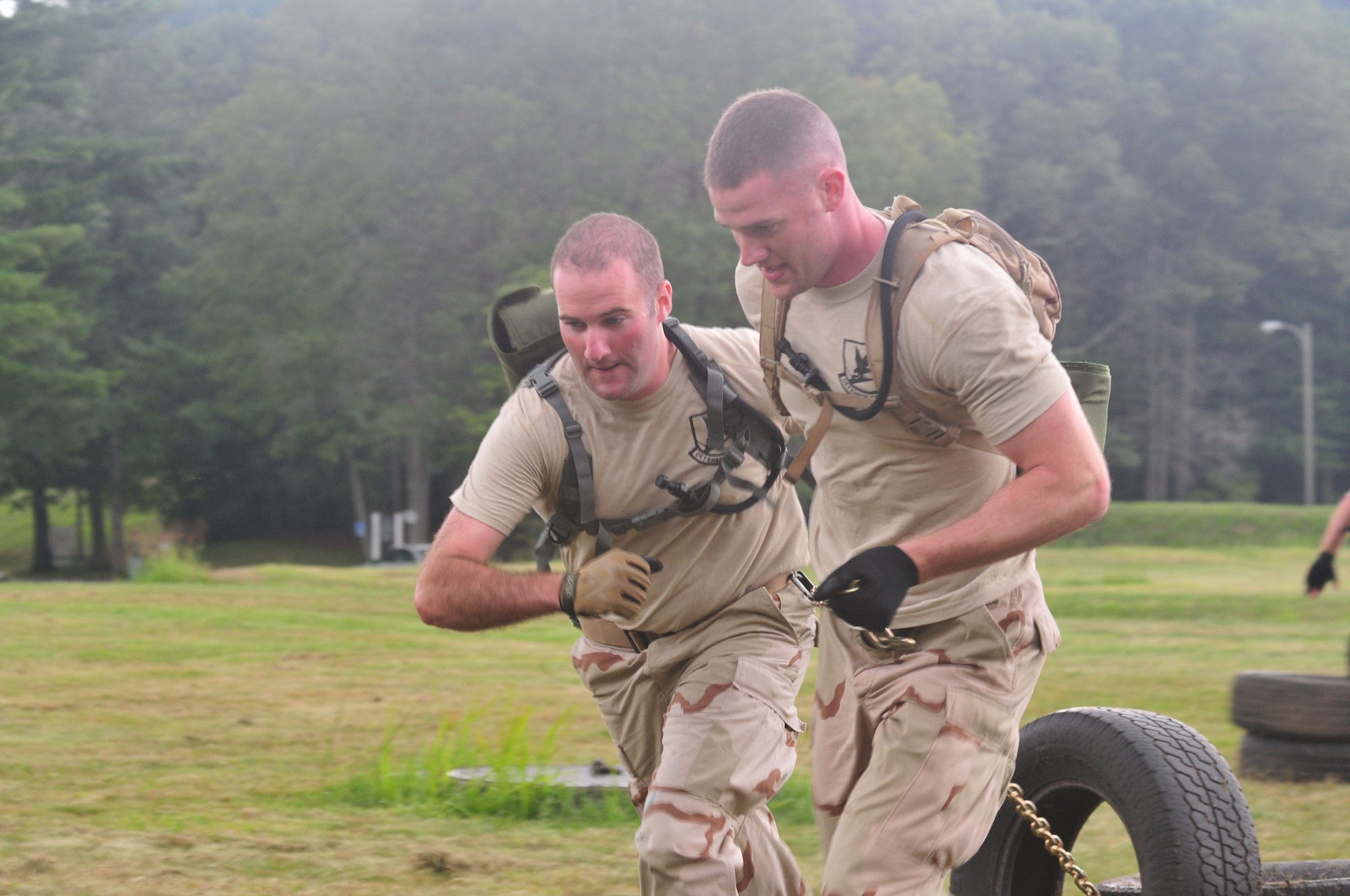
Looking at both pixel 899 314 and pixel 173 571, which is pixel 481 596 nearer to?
pixel 899 314

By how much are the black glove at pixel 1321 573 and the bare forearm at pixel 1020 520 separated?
191 inches

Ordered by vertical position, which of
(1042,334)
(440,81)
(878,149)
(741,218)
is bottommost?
(1042,334)

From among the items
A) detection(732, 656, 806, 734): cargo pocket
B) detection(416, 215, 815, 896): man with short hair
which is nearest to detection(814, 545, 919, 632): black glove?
detection(416, 215, 815, 896): man with short hair

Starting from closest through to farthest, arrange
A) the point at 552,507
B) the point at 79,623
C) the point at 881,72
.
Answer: the point at 552,507, the point at 79,623, the point at 881,72

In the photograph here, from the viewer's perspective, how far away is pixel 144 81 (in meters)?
67.9

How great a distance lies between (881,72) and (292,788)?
69.4 metres

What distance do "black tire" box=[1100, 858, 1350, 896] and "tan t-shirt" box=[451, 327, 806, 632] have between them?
1.31 m

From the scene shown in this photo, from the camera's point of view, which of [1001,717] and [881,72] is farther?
[881,72]

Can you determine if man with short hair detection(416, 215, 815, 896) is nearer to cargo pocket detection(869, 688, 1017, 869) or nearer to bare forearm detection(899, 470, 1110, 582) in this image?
cargo pocket detection(869, 688, 1017, 869)

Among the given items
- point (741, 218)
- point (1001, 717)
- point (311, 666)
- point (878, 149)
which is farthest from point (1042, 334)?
point (878, 149)

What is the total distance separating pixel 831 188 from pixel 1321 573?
501cm

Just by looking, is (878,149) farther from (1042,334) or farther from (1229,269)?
(1042,334)

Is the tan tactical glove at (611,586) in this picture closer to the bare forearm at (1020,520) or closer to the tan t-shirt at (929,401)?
the tan t-shirt at (929,401)

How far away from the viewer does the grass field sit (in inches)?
236
